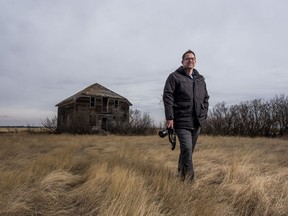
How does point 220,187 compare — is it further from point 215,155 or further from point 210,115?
point 210,115

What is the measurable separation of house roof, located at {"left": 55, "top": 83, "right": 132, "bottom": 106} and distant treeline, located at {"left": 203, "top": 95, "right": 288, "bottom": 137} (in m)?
15.5

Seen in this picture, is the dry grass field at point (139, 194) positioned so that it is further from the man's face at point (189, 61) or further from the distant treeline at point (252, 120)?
the distant treeline at point (252, 120)

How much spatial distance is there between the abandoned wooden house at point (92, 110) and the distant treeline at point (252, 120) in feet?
33.4

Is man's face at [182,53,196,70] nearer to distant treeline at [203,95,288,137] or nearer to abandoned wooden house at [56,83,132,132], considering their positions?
distant treeline at [203,95,288,137]

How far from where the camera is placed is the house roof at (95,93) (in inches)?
1569

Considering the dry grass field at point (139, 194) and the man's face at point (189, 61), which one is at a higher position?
the man's face at point (189, 61)

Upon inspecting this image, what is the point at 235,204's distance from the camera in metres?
4.58

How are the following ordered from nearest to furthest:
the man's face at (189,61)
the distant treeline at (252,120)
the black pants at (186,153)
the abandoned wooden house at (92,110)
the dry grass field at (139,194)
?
the dry grass field at (139,194)
the black pants at (186,153)
the man's face at (189,61)
the distant treeline at (252,120)
the abandoned wooden house at (92,110)

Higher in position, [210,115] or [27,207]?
[210,115]

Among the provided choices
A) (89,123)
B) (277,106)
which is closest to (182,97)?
(277,106)

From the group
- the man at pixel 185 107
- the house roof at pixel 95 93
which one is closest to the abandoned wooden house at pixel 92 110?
the house roof at pixel 95 93

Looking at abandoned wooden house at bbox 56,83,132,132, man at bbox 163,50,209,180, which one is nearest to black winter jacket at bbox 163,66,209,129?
man at bbox 163,50,209,180

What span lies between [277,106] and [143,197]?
24405 mm

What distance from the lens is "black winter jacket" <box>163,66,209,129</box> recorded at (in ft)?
18.1
